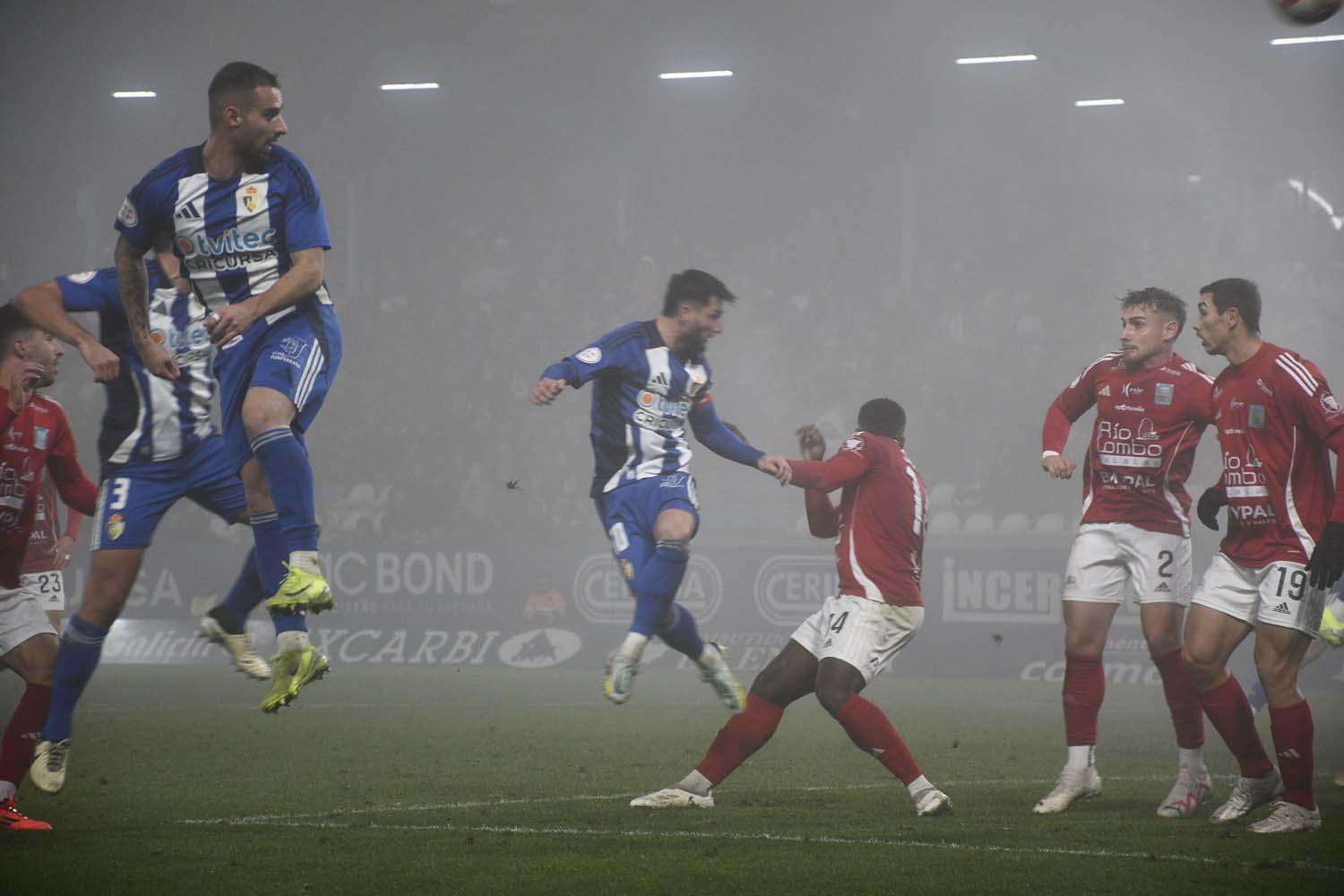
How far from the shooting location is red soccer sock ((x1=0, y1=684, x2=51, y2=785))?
243 inches

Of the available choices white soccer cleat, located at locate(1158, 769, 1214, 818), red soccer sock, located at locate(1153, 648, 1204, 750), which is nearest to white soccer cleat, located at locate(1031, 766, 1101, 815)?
white soccer cleat, located at locate(1158, 769, 1214, 818)

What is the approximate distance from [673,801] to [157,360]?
3.01 meters

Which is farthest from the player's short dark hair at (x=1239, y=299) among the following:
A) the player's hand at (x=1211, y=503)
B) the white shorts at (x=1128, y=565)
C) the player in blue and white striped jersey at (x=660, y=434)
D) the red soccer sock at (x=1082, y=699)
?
the player in blue and white striped jersey at (x=660, y=434)

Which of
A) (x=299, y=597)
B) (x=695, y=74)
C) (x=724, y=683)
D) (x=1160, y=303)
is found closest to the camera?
(x=299, y=597)

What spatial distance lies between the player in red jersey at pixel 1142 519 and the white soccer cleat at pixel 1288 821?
0.82 meters

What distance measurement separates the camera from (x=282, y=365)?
5.33m

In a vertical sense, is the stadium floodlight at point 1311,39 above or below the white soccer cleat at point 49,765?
above

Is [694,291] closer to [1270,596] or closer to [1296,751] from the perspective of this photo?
[1270,596]

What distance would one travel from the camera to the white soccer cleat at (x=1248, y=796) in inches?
258

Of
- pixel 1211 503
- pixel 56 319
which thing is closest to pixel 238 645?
pixel 56 319

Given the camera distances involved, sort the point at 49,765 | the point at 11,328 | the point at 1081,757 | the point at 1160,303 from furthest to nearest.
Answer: the point at 1160,303
the point at 1081,757
the point at 11,328
the point at 49,765

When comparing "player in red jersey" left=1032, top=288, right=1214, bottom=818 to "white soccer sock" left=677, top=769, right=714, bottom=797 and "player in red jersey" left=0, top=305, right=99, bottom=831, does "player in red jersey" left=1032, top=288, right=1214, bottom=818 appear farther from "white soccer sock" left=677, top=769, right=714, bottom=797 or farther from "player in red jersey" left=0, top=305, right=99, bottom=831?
"player in red jersey" left=0, top=305, right=99, bottom=831

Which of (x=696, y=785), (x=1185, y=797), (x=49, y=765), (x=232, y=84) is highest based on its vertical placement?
(x=232, y=84)

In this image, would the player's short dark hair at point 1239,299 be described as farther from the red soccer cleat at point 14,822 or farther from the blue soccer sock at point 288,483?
the red soccer cleat at point 14,822
